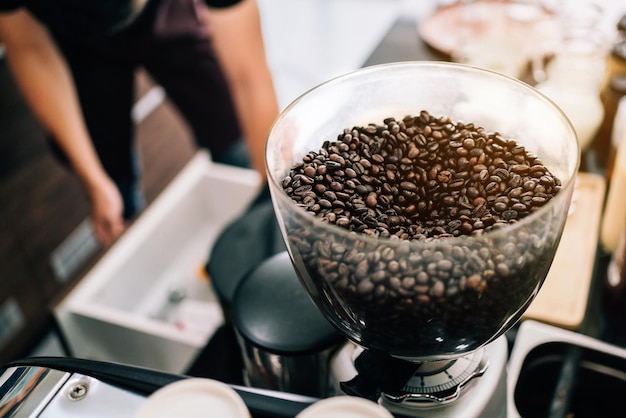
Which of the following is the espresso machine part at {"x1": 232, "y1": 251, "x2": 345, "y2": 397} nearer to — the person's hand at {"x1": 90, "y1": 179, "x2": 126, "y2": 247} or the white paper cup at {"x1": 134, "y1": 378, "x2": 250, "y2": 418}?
the white paper cup at {"x1": 134, "y1": 378, "x2": 250, "y2": 418}

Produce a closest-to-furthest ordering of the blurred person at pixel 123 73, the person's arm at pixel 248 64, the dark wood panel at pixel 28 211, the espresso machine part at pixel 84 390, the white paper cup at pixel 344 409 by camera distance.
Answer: the white paper cup at pixel 344 409 → the espresso machine part at pixel 84 390 → the person's arm at pixel 248 64 → the blurred person at pixel 123 73 → the dark wood panel at pixel 28 211

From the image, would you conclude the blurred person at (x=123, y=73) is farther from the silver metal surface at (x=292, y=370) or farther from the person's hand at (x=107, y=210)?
the silver metal surface at (x=292, y=370)

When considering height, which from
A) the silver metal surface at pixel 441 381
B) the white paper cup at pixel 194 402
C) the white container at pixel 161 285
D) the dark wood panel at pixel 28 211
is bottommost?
the dark wood panel at pixel 28 211

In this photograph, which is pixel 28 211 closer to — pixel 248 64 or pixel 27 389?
pixel 248 64

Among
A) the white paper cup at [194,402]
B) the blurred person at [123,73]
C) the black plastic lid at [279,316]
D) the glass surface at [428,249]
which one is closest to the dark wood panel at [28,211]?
the blurred person at [123,73]

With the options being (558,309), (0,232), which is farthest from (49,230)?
(558,309)

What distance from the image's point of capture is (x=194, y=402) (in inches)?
18.7

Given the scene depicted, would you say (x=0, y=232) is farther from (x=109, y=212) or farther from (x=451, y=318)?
(x=451, y=318)

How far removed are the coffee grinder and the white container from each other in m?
0.46

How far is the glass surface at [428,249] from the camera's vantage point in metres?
0.47

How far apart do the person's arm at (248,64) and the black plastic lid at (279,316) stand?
847 mm

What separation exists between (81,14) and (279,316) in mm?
1355

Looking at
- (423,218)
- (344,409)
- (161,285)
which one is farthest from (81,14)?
(344,409)

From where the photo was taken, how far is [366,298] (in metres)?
0.50
